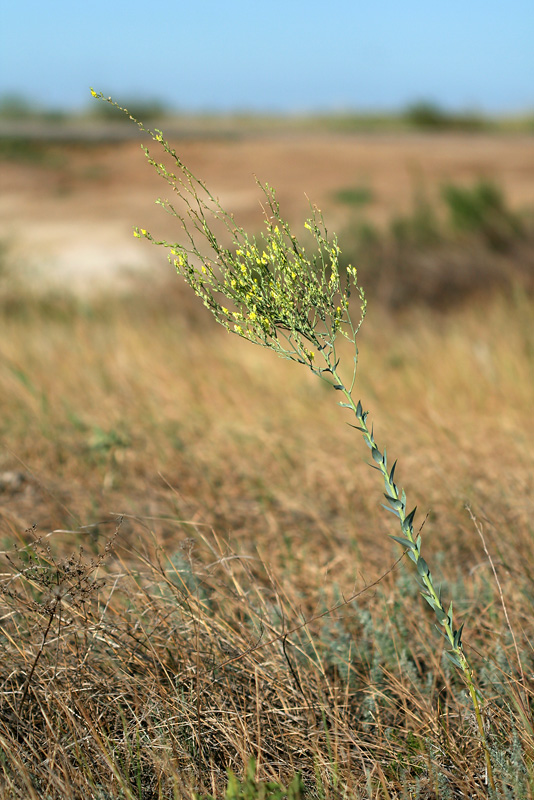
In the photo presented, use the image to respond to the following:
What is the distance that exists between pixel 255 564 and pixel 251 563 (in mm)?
14

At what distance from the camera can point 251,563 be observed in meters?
2.60

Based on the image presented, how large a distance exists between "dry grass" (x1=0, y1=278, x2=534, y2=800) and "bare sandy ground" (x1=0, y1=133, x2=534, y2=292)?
2.88 metres

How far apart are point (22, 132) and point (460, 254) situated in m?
14.2

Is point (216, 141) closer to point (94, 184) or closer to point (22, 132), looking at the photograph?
point (94, 184)

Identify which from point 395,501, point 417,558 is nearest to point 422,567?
point 417,558

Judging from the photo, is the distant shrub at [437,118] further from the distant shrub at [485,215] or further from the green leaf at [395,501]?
the green leaf at [395,501]

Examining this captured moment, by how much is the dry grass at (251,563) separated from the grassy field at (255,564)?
12mm

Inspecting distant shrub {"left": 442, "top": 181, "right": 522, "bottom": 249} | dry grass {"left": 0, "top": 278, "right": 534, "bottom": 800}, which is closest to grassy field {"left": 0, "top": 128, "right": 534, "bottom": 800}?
dry grass {"left": 0, "top": 278, "right": 534, "bottom": 800}

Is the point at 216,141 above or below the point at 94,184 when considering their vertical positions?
above

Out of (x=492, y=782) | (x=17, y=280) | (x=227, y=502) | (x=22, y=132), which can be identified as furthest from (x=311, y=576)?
(x=22, y=132)

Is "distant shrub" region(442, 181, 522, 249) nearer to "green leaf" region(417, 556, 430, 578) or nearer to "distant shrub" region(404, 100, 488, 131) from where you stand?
"green leaf" region(417, 556, 430, 578)

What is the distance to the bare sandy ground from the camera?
A: 31.0 ft

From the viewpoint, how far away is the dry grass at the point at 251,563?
5.46 feet

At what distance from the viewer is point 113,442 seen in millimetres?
3434
